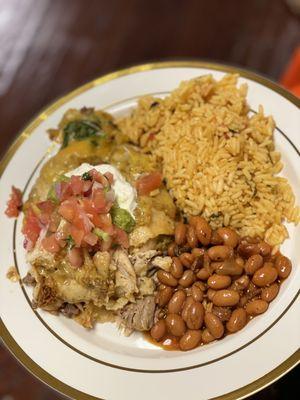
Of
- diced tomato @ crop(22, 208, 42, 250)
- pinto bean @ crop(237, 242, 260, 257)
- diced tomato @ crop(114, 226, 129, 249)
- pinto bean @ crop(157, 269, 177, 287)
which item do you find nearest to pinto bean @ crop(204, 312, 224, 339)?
pinto bean @ crop(157, 269, 177, 287)

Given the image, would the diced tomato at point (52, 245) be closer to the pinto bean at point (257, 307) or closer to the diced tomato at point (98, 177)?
the diced tomato at point (98, 177)

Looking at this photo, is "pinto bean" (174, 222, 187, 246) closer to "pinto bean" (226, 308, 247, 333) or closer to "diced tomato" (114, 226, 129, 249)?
"diced tomato" (114, 226, 129, 249)

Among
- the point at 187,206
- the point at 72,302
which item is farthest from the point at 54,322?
the point at 187,206

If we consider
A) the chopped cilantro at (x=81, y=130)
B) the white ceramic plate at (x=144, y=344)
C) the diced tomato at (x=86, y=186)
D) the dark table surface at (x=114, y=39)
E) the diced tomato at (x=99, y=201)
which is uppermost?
the dark table surface at (x=114, y=39)

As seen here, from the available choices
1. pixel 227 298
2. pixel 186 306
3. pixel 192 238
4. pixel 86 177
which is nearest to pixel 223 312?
pixel 227 298

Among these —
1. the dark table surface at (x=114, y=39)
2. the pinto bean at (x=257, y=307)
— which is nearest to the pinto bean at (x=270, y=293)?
the pinto bean at (x=257, y=307)

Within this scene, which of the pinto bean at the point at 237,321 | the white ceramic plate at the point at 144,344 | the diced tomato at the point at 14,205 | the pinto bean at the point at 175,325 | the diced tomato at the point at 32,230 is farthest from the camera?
the diced tomato at the point at 14,205
